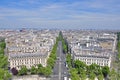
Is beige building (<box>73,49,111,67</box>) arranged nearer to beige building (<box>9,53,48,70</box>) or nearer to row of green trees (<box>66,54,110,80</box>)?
row of green trees (<box>66,54,110,80</box>)

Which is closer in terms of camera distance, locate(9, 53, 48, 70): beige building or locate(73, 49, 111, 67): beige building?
locate(9, 53, 48, 70): beige building

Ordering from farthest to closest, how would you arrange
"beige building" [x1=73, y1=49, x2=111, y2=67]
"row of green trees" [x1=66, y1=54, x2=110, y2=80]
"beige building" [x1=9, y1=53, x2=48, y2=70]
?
"beige building" [x1=73, y1=49, x2=111, y2=67] < "beige building" [x1=9, y1=53, x2=48, y2=70] < "row of green trees" [x1=66, y1=54, x2=110, y2=80]

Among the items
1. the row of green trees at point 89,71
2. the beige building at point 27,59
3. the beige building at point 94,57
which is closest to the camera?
the row of green trees at point 89,71

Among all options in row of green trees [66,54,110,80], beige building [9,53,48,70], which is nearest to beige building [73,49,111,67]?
row of green trees [66,54,110,80]

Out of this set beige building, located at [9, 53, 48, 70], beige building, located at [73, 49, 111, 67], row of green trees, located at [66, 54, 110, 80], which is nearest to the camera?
row of green trees, located at [66, 54, 110, 80]

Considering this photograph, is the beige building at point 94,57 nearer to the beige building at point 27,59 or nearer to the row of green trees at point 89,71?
the row of green trees at point 89,71

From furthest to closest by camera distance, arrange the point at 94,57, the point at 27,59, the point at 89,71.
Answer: the point at 94,57 < the point at 27,59 < the point at 89,71

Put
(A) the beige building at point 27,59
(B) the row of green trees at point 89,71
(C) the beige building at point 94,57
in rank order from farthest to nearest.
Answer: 1. (C) the beige building at point 94,57
2. (A) the beige building at point 27,59
3. (B) the row of green trees at point 89,71

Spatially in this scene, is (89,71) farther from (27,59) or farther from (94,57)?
(27,59)

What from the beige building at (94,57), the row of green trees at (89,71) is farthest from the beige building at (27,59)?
the row of green trees at (89,71)

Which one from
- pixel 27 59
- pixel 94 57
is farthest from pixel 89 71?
pixel 27 59

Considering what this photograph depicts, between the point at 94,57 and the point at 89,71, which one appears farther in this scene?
the point at 94,57

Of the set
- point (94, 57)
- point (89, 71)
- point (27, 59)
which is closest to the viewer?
point (89, 71)
